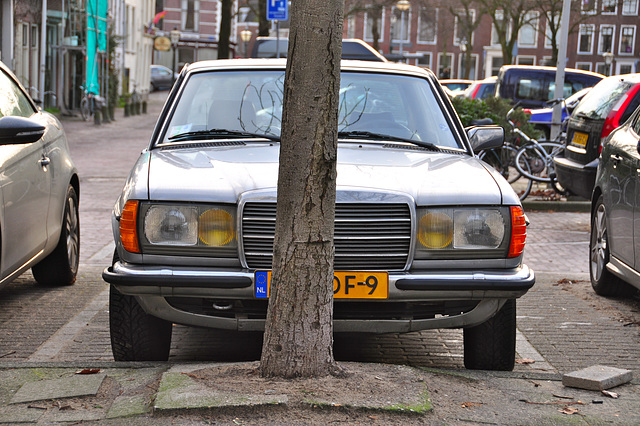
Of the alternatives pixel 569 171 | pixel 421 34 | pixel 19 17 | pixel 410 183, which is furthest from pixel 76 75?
pixel 421 34

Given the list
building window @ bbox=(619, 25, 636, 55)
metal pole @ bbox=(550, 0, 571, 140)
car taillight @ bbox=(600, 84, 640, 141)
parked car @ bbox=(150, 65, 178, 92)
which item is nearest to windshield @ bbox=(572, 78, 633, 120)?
car taillight @ bbox=(600, 84, 640, 141)

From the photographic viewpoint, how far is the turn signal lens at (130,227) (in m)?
4.62

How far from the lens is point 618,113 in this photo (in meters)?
10.4

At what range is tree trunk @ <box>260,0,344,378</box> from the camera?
4.05 m

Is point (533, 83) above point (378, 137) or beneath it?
beneath

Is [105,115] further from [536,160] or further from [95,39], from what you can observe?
[536,160]

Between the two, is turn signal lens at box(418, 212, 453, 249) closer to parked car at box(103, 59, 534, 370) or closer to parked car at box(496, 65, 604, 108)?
parked car at box(103, 59, 534, 370)

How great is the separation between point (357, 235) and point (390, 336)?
5.48 feet

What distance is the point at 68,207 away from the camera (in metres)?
7.33

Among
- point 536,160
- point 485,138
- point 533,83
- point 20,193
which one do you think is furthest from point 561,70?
point 533,83

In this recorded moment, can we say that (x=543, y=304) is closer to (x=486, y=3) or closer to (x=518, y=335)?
(x=518, y=335)

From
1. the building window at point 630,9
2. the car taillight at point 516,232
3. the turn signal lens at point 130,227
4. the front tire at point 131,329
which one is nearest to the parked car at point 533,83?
the car taillight at point 516,232

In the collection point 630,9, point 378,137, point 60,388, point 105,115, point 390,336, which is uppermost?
point 630,9

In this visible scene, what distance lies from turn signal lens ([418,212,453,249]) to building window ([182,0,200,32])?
80784 mm
